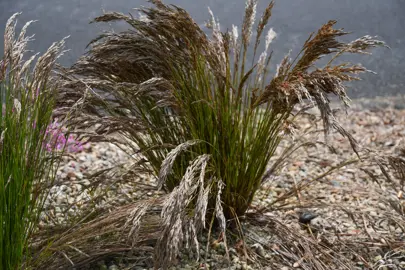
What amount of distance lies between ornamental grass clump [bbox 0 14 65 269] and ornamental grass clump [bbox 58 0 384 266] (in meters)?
0.28

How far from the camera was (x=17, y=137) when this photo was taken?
5.27ft

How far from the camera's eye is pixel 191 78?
2248 millimetres

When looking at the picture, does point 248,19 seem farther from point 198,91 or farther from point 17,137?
point 17,137

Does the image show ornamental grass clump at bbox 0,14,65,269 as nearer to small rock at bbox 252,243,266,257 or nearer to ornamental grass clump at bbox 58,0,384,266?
→ ornamental grass clump at bbox 58,0,384,266

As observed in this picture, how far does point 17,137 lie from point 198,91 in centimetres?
79

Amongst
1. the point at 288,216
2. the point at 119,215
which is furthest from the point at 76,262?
the point at 288,216

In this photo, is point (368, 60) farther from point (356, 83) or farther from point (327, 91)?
point (327, 91)

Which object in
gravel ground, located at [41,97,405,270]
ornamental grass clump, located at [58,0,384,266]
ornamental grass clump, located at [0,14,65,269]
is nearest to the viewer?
ornamental grass clump, located at [0,14,65,269]

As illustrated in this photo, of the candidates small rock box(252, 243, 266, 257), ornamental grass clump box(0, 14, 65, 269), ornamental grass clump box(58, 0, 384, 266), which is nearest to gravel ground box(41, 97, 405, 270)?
small rock box(252, 243, 266, 257)

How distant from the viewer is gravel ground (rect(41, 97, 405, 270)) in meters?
2.15

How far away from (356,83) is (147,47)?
4.20 meters

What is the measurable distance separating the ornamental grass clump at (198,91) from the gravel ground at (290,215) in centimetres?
13

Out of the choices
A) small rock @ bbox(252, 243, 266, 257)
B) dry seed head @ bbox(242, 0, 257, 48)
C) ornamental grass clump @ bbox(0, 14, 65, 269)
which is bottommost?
small rock @ bbox(252, 243, 266, 257)

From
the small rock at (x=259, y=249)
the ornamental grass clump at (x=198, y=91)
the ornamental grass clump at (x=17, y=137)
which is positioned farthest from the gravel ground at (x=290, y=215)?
the ornamental grass clump at (x=17, y=137)
